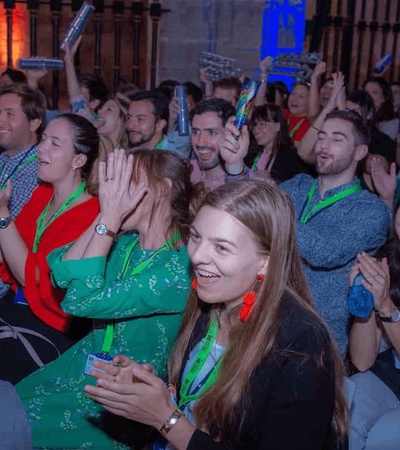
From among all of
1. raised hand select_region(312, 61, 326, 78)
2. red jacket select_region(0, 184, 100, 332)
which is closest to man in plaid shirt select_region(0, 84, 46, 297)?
red jacket select_region(0, 184, 100, 332)

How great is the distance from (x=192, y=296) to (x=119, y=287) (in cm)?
23

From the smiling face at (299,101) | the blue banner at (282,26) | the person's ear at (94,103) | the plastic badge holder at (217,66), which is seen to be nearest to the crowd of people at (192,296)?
the person's ear at (94,103)

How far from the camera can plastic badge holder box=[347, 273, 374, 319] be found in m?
2.18

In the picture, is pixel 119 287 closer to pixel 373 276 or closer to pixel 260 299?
pixel 260 299

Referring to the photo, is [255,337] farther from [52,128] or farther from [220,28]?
[220,28]

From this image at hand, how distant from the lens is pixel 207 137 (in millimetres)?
3631

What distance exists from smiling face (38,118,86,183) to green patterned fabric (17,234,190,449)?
69cm

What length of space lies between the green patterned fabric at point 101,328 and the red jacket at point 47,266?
389 millimetres

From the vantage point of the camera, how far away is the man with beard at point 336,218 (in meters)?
2.69

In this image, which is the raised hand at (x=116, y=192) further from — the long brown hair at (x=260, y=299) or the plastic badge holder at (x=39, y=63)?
the plastic badge holder at (x=39, y=63)

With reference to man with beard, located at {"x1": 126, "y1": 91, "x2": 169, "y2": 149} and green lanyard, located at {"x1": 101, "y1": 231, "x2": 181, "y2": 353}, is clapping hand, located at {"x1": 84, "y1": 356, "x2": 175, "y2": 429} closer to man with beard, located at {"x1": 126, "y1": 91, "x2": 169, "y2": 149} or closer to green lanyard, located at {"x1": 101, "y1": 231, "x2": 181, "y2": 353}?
green lanyard, located at {"x1": 101, "y1": 231, "x2": 181, "y2": 353}

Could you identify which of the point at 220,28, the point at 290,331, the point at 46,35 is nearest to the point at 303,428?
the point at 290,331

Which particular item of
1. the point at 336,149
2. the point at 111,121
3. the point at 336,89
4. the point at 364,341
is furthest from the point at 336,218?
the point at 111,121

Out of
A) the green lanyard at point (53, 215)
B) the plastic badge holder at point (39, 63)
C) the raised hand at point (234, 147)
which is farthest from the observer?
the plastic badge holder at point (39, 63)
